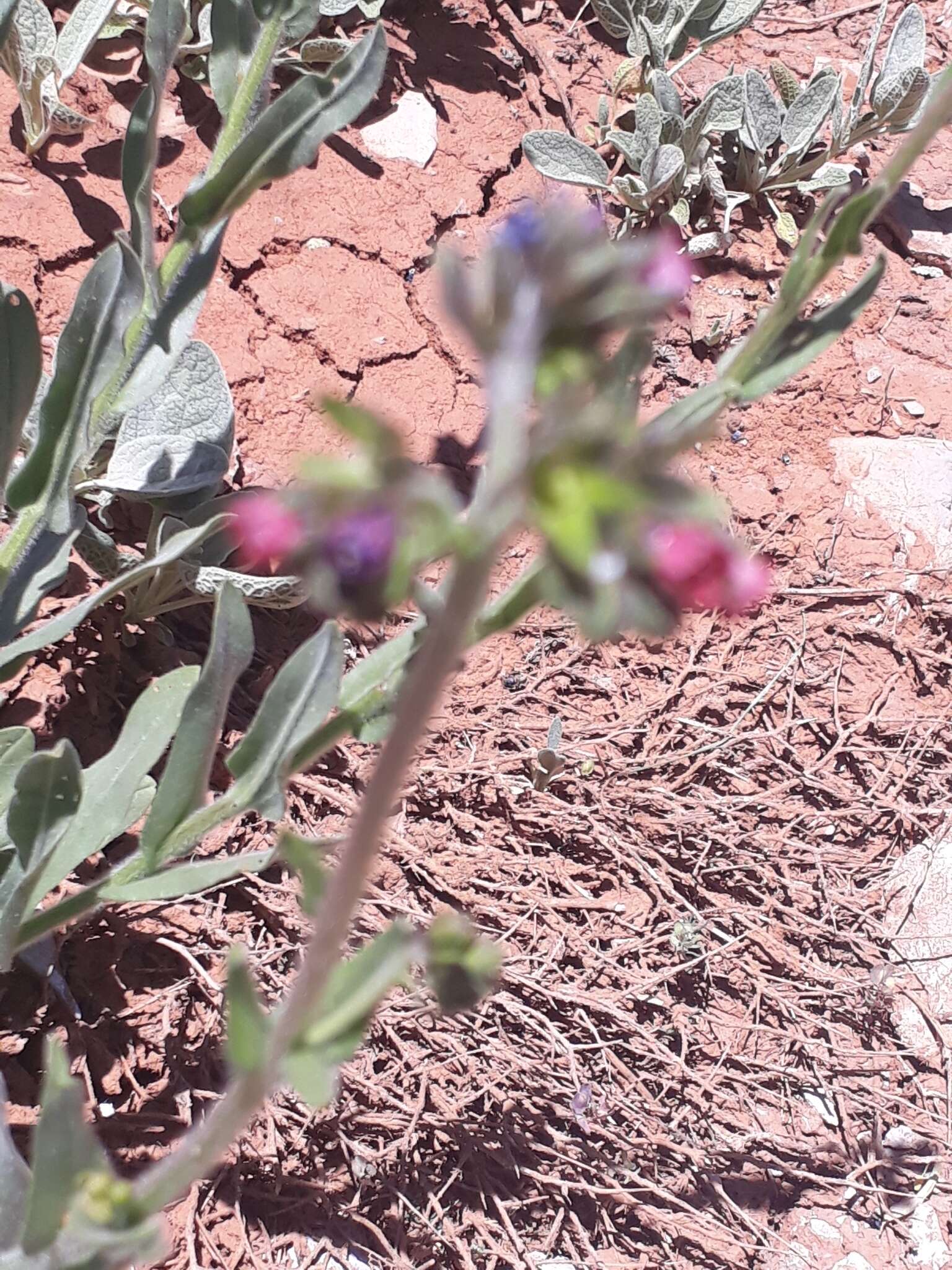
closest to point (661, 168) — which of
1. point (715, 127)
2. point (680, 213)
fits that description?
point (680, 213)

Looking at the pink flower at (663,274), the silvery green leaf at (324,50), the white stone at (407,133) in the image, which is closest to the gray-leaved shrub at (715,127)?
the white stone at (407,133)

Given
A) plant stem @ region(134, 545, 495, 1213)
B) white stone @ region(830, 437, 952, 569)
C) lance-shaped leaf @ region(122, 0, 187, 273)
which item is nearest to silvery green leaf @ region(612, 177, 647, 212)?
white stone @ region(830, 437, 952, 569)

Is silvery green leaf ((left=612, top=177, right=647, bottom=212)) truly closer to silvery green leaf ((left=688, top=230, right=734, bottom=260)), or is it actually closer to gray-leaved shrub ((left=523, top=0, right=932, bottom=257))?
gray-leaved shrub ((left=523, top=0, right=932, bottom=257))

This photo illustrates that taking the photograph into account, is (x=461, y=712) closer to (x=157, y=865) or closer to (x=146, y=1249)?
(x=157, y=865)

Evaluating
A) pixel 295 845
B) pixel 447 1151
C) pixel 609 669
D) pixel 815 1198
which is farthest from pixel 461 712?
pixel 295 845

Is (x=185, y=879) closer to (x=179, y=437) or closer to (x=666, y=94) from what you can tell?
(x=179, y=437)
